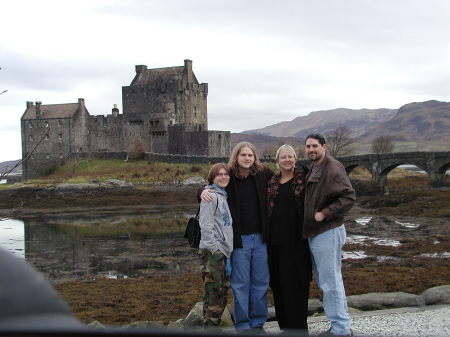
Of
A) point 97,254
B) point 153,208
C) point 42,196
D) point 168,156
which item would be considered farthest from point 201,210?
point 168,156

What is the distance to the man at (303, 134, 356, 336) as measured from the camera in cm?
600

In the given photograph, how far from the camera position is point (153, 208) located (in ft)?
134

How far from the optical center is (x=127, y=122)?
188 feet

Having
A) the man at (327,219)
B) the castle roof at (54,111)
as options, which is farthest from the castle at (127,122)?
the man at (327,219)

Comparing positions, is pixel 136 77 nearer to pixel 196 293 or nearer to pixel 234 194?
pixel 196 293

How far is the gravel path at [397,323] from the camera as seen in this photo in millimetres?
6930

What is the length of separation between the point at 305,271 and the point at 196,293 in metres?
7.15

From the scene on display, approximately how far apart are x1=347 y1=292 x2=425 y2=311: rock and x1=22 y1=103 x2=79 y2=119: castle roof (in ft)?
→ 169

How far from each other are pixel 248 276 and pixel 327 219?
117cm

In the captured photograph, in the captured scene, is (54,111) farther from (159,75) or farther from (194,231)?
(194,231)

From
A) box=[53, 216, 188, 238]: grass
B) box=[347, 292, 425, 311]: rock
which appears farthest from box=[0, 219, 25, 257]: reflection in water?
box=[347, 292, 425, 311]: rock

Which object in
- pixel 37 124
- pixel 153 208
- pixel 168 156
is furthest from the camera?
pixel 37 124

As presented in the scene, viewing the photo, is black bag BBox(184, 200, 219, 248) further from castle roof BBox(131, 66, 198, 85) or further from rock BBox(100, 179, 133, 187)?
castle roof BBox(131, 66, 198, 85)

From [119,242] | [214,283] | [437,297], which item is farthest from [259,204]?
[119,242]
